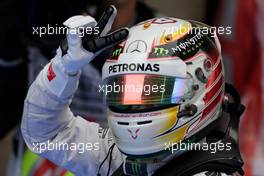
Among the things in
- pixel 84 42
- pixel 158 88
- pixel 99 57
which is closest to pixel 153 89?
pixel 158 88

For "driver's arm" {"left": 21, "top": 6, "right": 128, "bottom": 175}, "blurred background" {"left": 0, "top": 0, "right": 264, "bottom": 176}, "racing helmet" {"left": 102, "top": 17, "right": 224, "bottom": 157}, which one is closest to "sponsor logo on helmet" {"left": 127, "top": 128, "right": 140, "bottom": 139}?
"racing helmet" {"left": 102, "top": 17, "right": 224, "bottom": 157}

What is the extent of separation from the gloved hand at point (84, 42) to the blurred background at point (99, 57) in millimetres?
409

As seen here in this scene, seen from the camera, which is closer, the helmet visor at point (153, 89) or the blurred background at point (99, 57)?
the helmet visor at point (153, 89)

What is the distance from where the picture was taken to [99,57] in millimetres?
1702

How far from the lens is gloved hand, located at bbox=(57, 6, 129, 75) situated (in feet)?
3.75

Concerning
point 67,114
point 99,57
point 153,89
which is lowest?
point 99,57

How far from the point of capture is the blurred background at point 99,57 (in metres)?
1.64

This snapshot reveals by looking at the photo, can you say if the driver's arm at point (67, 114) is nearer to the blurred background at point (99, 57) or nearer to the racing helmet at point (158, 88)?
the racing helmet at point (158, 88)

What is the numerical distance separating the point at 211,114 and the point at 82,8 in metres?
0.48

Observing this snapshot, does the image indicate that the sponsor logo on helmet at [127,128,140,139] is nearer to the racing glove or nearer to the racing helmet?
the racing helmet

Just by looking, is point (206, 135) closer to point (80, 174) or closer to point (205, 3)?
point (80, 174)

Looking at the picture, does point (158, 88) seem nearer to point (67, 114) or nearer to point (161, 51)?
point (161, 51)

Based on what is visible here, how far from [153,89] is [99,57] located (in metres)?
0.57

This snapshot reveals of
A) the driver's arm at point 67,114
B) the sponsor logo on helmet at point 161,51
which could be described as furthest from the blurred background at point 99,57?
the sponsor logo on helmet at point 161,51
